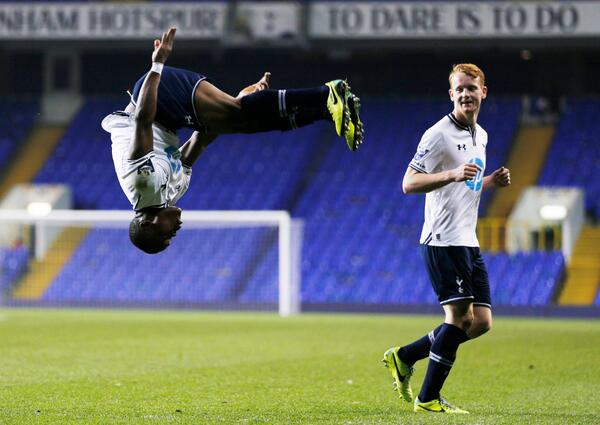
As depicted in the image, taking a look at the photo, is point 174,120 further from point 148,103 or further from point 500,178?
point 500,178

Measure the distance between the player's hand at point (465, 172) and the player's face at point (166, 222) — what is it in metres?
1.86

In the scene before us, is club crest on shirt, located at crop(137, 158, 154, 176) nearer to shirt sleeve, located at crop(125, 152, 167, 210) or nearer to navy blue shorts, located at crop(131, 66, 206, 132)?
shirt sleeve, located at crop(125, 152, 167, 210)

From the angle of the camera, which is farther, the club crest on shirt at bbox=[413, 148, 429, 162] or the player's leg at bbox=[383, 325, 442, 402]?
the player's leg at bbox=[383, 325, 442, 402]

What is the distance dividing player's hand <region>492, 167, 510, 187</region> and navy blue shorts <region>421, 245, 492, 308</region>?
50 centimetres

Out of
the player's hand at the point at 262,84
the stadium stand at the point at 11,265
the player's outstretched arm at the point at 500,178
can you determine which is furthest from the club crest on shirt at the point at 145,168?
the stadium stand at the point at 11,265

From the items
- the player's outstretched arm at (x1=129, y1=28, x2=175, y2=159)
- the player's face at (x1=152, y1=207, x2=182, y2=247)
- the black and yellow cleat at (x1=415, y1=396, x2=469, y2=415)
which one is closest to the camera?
the player's outstretched arm at (x1=129, y1=28, x2=175, y2=159)

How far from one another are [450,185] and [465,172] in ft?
2.31

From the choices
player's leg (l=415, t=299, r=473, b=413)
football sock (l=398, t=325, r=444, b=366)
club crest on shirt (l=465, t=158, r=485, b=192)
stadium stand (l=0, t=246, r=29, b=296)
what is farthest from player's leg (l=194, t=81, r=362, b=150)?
stadium stand (l=0, t=246, r=29, b=296)

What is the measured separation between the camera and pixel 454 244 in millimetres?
8258

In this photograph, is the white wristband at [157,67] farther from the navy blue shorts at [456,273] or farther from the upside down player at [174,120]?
the navy blue shorts at [456,273]

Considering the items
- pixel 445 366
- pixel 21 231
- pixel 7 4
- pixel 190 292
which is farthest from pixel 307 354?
pixel 7 4

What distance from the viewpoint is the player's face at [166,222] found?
7.81m

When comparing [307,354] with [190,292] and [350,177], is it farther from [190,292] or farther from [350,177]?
[350,177]

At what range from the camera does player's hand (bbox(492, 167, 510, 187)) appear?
8.11 meters
